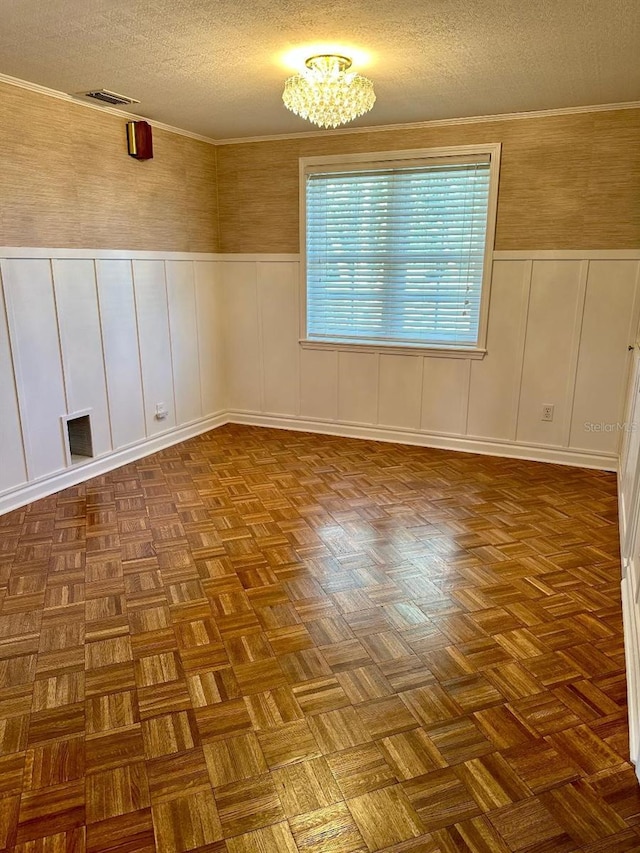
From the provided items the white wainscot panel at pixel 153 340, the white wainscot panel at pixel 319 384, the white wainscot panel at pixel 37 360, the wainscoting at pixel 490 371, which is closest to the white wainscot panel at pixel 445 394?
the wainscoting at pixel 490 371

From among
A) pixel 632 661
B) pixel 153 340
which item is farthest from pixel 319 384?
pixel 632 661

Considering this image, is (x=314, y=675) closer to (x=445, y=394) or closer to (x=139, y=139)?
(x=445, y=394)

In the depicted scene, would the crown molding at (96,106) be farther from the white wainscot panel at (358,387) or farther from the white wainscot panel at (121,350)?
the white wainscot panel at (358,387)

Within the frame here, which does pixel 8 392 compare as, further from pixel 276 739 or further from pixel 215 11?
pixel 276 739

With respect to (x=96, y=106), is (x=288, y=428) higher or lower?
lower

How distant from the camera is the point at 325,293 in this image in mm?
4512

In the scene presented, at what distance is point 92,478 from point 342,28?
286 centimetres

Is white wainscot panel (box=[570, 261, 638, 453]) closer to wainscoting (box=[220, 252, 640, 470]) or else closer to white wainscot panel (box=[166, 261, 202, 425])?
wainscoting (box=[220, 252, 640, 470])

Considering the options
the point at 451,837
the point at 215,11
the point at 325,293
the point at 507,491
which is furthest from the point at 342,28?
the point at 451,837

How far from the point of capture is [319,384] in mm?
4664

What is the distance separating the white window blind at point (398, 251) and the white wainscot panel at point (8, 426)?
2276 mm

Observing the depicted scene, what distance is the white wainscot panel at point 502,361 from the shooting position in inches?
152

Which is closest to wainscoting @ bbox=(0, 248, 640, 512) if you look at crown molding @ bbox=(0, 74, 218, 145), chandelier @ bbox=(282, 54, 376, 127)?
crown molding @ bbox=(0, 74, 218, 145)

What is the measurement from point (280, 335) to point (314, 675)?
322 cm
